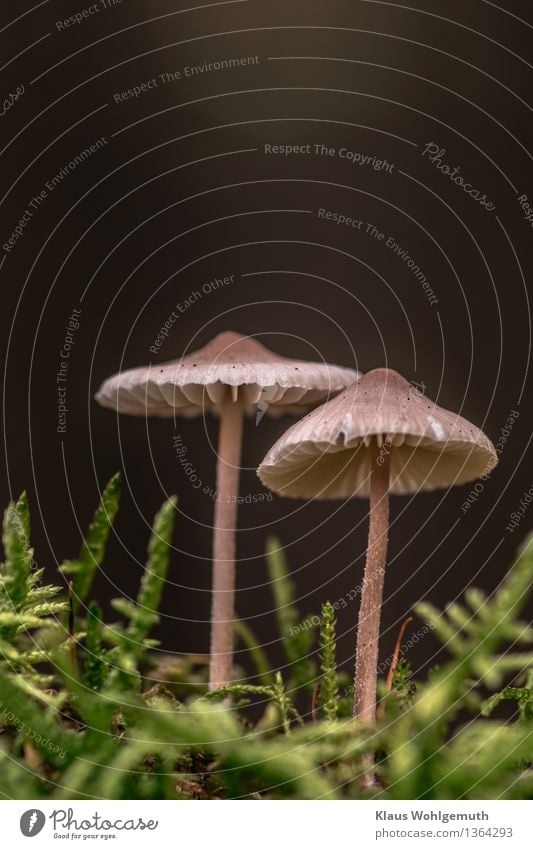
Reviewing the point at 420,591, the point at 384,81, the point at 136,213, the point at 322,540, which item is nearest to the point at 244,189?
the point at 136,213

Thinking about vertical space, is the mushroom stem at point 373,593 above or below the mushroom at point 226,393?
below

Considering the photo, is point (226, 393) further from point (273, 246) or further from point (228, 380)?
point (273, 246)

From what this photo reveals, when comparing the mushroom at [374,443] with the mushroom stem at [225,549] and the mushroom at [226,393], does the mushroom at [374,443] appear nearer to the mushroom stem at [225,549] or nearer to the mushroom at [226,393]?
the mushroom at [226,393]

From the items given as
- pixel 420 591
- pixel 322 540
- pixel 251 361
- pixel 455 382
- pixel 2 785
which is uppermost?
pixel 455 382

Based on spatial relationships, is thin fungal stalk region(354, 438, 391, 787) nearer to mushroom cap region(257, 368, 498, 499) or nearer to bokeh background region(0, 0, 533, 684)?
mushroom cap region(257, 368, 498, 499)

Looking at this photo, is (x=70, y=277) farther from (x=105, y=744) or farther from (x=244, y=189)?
(x=105, y=744)

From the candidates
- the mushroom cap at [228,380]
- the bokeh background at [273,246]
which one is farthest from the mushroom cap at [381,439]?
the bokeh background at [273,246]

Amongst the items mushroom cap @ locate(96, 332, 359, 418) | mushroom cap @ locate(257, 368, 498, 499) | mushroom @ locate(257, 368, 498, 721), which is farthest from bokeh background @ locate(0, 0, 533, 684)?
mushroom @ locate(257, 368, 498, 721)
